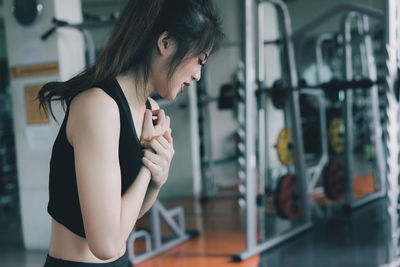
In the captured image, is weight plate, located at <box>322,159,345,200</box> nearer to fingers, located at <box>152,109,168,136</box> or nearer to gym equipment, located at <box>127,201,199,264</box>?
gym equipment, located at <box>127,201,199,264</box>

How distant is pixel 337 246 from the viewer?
2873mm

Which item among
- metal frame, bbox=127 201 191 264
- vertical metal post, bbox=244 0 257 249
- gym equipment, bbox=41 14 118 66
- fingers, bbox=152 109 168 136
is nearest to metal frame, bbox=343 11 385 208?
vertical metal post, bbox=244 0 257 249

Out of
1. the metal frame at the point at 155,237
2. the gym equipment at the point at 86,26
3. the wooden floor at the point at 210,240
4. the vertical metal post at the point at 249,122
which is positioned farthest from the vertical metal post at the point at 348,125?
the gym equipment at the point at 86,26

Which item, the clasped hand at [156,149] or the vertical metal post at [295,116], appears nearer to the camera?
the clasped hand at [156,149]

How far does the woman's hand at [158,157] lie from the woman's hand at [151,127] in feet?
0.05

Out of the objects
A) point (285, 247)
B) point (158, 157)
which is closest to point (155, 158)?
point (158, 157)

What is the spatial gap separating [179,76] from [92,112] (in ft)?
0.61

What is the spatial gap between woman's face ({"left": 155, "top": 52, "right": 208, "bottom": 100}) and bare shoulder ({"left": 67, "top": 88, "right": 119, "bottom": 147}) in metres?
0.12

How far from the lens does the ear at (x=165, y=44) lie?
76 cm

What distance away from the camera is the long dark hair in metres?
0.75

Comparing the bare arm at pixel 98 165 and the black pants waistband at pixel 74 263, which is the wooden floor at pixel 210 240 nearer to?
the black pants waistband at pixel 74 263

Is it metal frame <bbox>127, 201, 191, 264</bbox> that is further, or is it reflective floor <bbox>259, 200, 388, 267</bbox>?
metal frame <bbox>127, 201, 191, 264</bbox>

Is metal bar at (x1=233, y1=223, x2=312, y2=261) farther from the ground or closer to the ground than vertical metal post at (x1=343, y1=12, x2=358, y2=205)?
closer to the ground

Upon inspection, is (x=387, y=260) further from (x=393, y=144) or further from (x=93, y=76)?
(x=93, y=76)
